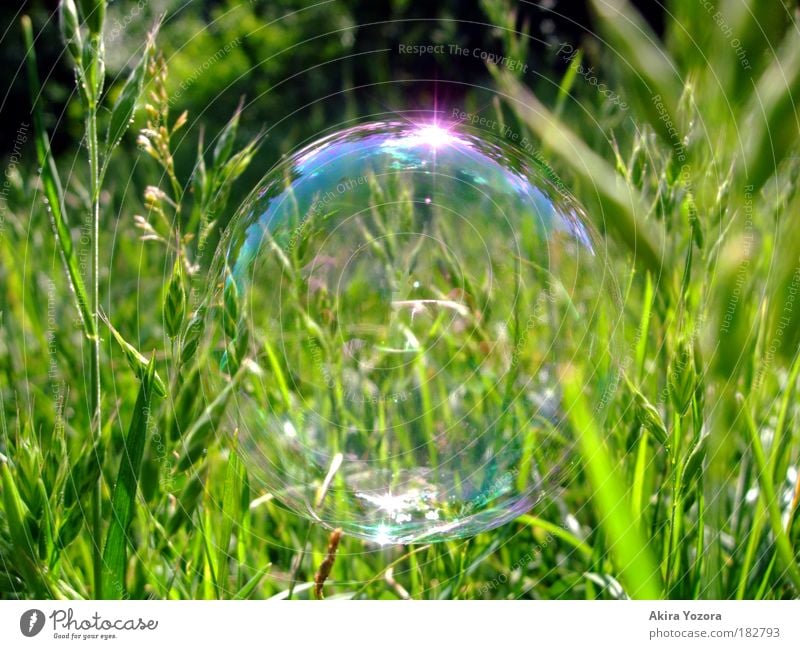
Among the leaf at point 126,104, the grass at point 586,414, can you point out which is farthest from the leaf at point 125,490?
the leaf at point 126,104

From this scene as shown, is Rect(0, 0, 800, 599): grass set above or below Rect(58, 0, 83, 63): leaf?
below

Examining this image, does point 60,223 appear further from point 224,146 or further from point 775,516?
point 775,516

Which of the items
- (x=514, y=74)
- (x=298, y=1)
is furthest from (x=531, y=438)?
(x=298, y=1)

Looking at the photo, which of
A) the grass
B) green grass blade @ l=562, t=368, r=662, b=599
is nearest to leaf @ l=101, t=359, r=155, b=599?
the grass

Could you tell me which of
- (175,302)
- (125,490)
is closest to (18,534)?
(125,490)

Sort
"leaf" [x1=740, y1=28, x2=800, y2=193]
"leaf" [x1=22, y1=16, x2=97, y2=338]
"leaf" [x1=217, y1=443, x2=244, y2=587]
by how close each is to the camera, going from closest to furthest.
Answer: "leaf" [x1=740, y1=28, x2=800, y2=193] < "leaf" [x1=22, y1=16, x2=97, y2=338] < "leaf" [x1=217, y1=443, x2=244, y2=587]

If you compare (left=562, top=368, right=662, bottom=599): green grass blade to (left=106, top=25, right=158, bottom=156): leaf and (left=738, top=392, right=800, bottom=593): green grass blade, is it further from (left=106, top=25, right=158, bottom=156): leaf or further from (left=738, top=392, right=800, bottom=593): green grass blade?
(left=106, top=25, right=158, bottom=156): leaf

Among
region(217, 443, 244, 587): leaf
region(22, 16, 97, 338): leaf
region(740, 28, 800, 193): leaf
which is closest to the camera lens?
region(740, 28, 800, 193): leaf
